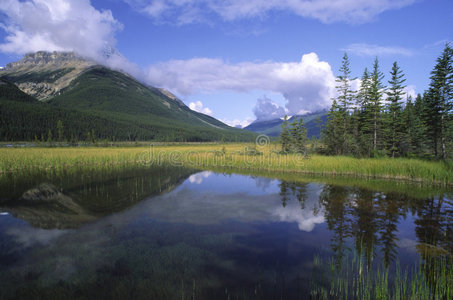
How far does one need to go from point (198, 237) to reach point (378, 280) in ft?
20.9

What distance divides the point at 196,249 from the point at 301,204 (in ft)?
28.4

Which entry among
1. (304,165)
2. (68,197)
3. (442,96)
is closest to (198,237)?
(68,197)

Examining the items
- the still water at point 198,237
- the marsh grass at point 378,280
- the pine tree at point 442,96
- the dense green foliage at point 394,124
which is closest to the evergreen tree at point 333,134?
the dense green foliage at point 394,124

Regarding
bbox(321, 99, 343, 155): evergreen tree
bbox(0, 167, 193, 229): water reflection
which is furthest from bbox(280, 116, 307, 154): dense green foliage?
bbox(0, 167, 193, 229): water reflection

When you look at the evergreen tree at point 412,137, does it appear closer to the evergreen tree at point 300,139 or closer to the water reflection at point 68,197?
the evergreen tree at point 300,139

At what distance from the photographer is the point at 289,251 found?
345 inches

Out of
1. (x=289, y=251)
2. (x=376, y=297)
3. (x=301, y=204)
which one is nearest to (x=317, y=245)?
(x=289, y=251)

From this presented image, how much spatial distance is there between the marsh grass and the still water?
367 mm

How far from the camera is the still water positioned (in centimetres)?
652

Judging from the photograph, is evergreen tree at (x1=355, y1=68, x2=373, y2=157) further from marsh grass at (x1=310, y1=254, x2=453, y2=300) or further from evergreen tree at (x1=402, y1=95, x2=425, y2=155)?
marsh grass at (x1=310, y1=254, x2=453, y2=300)

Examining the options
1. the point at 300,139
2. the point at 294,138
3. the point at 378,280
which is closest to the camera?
the point at 378,280

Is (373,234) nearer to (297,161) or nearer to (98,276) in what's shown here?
(98,276)

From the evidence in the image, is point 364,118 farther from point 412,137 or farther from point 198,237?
point 198,237

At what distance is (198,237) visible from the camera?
9898 millimetres
